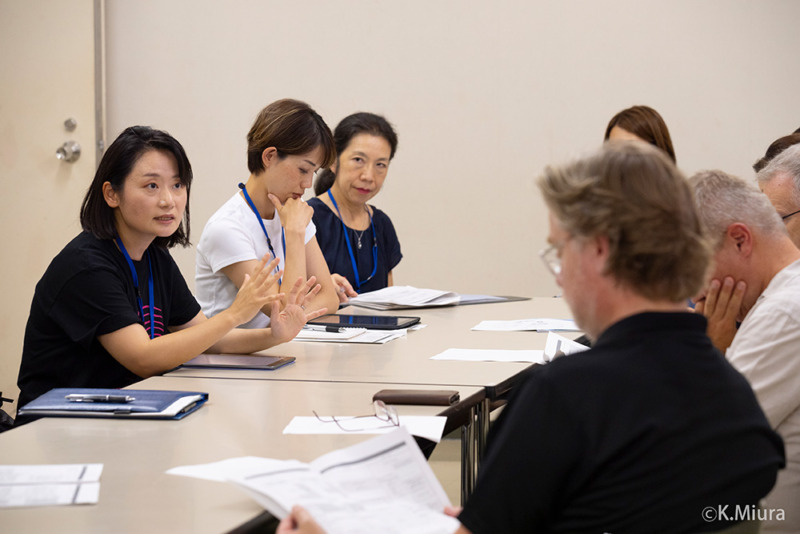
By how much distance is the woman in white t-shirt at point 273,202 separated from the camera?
9.39 feet

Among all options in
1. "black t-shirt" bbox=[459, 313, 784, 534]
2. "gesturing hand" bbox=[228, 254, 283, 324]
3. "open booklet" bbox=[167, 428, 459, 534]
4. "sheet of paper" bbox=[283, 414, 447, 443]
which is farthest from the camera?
"gesturing hand" bbox=[228, 254, 283, 324]

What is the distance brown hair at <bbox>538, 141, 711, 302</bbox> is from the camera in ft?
3.23

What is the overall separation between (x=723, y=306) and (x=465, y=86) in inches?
117

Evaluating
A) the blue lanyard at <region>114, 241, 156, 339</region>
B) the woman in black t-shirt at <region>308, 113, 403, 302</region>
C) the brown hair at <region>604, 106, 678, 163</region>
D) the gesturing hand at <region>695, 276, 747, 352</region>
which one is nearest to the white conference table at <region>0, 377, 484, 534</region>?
the blue lanyard at <region>114, 241, 156, 339</region>

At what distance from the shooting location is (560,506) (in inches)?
39.0

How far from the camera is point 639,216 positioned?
38.6 inches

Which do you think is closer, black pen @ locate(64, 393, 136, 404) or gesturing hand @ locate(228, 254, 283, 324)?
black pen @ locate(64, 393, 136, 404)

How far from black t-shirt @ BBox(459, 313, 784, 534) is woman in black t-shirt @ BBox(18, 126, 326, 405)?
3.89ft

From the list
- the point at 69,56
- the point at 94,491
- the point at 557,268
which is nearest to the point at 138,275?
the point at 94,491

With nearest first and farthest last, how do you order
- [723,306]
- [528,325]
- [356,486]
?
1. [356,486]
2. [723,306]
3. [528,325]

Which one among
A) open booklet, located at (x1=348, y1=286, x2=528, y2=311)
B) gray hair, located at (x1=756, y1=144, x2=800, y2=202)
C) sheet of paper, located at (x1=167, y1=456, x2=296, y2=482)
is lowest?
open booklet, located at (x1=348, y1=286, x2=528, y2=311)

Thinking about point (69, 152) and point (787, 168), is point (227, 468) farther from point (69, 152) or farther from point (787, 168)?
point (69, 152)

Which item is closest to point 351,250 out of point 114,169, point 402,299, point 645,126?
point 402,299

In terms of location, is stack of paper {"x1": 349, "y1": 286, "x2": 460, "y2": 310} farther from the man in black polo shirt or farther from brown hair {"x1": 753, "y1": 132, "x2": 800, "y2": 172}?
the man in black polo shirt
